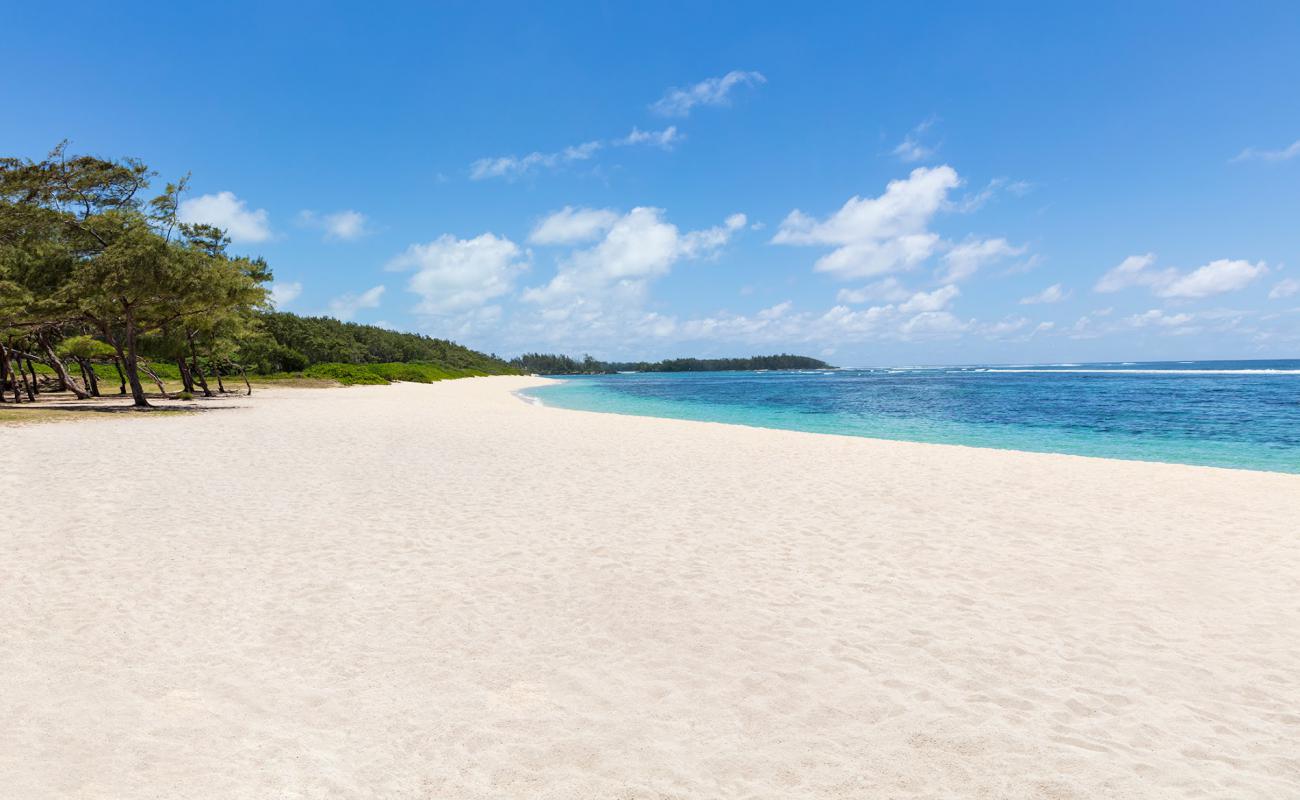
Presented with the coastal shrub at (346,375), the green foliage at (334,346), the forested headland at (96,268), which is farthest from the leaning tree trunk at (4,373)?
the coastal shrub at (346,375)

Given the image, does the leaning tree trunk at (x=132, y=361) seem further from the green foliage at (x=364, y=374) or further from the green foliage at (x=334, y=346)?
the green foliage at (x=364, y=374)

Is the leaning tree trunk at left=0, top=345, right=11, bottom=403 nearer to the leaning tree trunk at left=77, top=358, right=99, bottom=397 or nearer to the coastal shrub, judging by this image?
the leaning tree trunk at left=77, top=358, right=99, bottom=397

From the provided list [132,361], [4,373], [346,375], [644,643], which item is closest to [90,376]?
[4,373]

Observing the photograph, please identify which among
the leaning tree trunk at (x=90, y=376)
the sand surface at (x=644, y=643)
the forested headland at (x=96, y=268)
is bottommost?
the sand surface at (x=644, y=643)

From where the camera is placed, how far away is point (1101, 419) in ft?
105

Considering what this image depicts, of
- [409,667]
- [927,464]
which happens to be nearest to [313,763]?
[409,667]

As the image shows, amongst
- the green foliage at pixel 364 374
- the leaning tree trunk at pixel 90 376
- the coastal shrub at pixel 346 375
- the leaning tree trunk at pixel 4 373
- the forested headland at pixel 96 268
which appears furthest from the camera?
the green foliage at pixel 364 374

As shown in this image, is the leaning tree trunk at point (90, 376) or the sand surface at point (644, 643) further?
the leaning tree trunk at point (90, 376)

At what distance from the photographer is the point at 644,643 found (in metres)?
5.50

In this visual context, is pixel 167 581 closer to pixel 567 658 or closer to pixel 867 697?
pixel 567 658

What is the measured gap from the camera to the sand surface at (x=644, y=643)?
12.3 ft

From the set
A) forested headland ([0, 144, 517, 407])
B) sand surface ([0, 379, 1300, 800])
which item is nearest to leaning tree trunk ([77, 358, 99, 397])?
forested headland ([0, 144, 517, 407])

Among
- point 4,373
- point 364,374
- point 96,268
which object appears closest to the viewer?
point 96,268

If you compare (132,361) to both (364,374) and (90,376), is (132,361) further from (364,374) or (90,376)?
(364,374)
